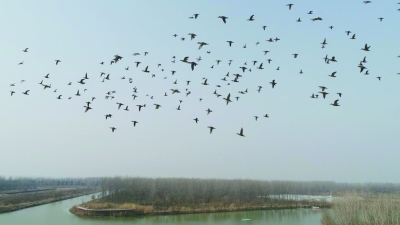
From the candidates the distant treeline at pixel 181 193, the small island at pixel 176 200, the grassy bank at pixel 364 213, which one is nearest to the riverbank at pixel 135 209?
the small island at pixel 176 200

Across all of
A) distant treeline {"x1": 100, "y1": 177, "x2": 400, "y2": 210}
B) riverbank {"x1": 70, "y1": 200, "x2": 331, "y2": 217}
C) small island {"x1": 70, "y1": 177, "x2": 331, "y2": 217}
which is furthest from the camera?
distant treeline {"x1": 100, "y1": 177, "x2": 400, "y2": 210}

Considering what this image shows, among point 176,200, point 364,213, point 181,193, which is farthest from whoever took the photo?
point 181,193

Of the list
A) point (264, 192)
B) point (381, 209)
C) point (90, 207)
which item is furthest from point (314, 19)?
point (264, 192)

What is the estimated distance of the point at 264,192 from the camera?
202 feet

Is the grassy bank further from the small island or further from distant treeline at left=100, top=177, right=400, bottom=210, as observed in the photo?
distant treeline at left=100, top=177, right=400, bottom=210

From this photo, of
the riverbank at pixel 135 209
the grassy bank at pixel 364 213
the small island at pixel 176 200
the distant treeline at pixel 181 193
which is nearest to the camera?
the grassy bank at pixel 364 213

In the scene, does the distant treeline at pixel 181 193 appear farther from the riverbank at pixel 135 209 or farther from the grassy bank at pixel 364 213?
the grassy bank at pixel 364 213

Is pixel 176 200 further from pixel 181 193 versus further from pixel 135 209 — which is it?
pixel 135 209

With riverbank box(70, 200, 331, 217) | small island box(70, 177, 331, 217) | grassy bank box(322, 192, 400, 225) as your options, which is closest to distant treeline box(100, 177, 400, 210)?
small island box(70, 177, 331, 217)

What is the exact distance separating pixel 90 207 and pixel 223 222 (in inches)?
699

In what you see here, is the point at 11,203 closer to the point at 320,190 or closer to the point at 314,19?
the point at 314,19

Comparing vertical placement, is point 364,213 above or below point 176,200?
above

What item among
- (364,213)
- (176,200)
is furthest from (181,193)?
(364,213)

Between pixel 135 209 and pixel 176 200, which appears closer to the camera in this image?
pixel 135 209
